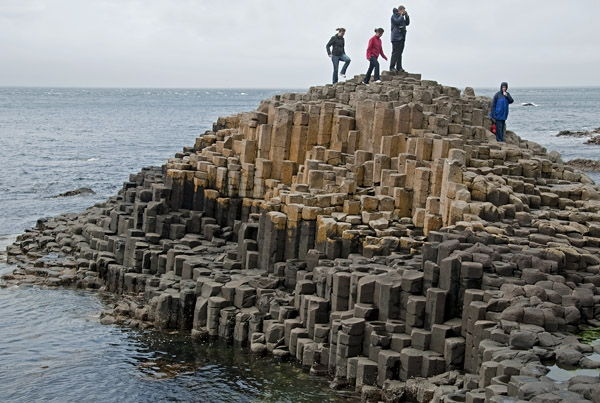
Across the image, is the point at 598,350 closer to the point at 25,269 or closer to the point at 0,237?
the point at 25,269

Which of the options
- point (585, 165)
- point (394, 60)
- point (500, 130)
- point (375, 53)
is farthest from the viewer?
point (585, 165)

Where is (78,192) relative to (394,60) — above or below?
below

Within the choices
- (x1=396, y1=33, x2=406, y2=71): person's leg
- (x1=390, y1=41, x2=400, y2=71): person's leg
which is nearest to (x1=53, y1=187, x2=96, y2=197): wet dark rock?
(x1=390, y1=41, x2=400, y2=71): person's leg

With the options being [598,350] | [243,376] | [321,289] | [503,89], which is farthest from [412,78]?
[598,350]

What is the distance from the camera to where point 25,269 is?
104 ft

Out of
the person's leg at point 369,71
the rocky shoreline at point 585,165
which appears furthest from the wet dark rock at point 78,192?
the rocky shoreline at point 585,165

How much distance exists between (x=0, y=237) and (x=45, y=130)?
8120 centimetres

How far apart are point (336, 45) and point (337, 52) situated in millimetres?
299

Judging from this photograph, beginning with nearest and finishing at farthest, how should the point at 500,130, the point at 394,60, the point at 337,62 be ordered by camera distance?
the point at 500,130 < the point at 394,60 < the point at 337,62

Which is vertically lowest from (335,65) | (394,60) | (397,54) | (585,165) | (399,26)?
(585,165)

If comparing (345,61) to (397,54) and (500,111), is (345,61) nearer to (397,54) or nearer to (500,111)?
(397,54)

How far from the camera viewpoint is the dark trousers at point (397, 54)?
34.7m

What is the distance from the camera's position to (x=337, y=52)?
36.8 m

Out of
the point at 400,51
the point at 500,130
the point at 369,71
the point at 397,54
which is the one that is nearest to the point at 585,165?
the point at 500,130
